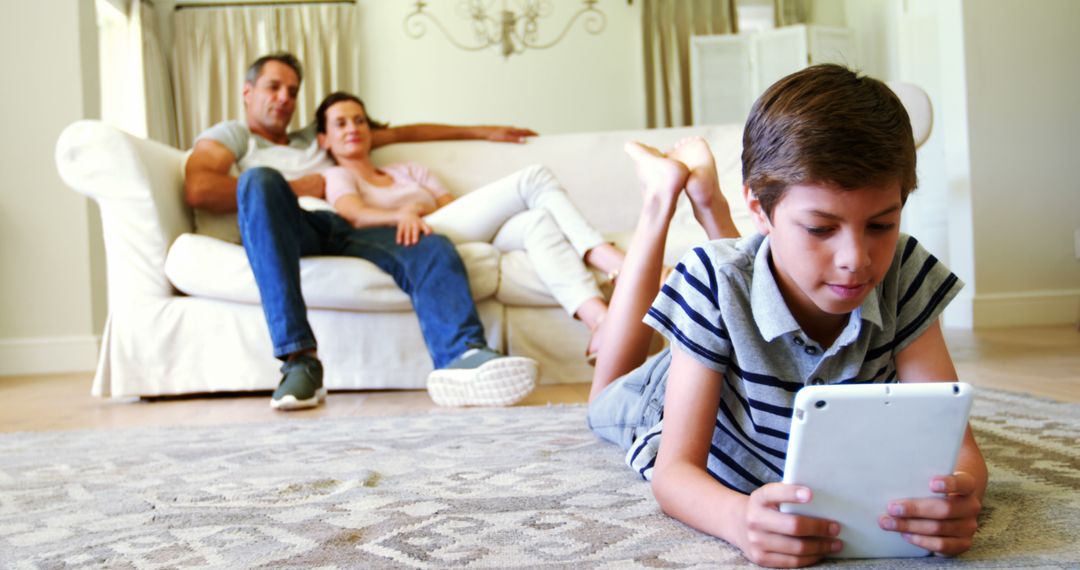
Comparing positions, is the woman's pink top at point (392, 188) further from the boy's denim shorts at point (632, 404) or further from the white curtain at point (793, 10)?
the white curtain at point (793, 10)

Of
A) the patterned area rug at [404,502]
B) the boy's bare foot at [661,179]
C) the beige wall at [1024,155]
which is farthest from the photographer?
the beige wall at [1024,155]

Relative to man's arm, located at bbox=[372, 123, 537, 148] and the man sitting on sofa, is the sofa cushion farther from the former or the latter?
→ man's arm, located at bbox=[372, 123, 537, 148]

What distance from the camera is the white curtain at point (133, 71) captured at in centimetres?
568

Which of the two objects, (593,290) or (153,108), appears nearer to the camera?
(593,290)

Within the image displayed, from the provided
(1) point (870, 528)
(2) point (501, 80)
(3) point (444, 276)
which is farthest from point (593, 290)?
(2) point (501, 80)

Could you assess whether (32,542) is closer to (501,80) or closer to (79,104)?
(79,104)

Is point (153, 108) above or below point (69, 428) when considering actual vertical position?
above

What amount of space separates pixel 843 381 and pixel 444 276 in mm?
1539

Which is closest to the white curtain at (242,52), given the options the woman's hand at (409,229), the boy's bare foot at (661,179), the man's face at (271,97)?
the man's face at (271,97)

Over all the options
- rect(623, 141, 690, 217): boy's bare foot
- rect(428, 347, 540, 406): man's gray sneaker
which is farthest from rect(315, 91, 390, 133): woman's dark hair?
rect(623, 141, 690, 217): boy's bare foot

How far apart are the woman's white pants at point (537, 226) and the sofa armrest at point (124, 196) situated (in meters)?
0.72

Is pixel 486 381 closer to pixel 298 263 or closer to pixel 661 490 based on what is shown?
pixel 298 263

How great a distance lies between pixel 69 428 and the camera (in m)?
1.93

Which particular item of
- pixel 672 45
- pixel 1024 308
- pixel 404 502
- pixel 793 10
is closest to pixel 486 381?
pixel 404 502
